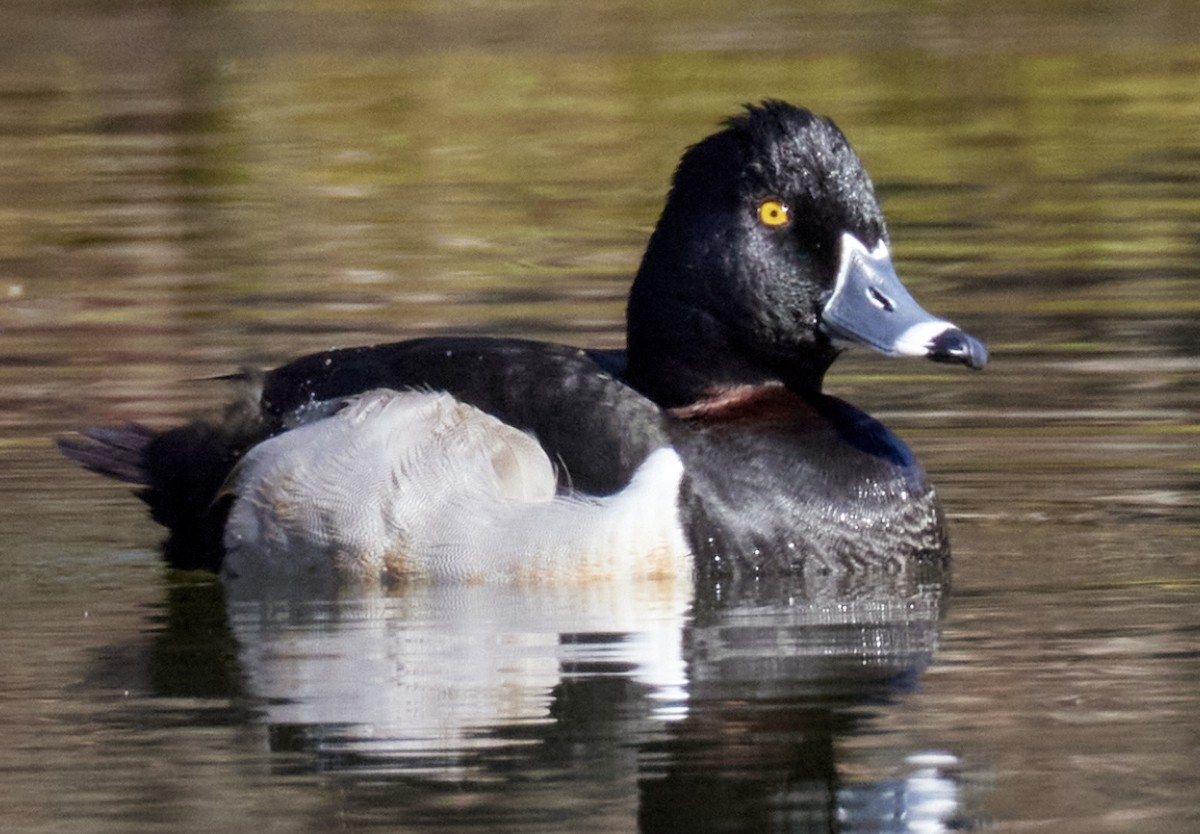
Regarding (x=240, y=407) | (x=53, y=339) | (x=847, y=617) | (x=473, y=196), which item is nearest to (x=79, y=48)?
(x=473, y=196)

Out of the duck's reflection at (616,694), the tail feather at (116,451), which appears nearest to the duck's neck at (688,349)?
the duck's reflection at (616,694)

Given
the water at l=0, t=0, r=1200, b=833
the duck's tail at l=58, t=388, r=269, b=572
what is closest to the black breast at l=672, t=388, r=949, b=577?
the water at l=0, t=0, r=1200, b=833

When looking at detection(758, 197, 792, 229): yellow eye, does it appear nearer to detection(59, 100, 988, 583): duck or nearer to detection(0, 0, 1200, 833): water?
detection(59, 100, 988, 583): duck

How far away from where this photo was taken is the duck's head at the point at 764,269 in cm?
703

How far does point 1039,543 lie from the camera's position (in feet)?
24.6

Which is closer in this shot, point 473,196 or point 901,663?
Answer: point 901,663

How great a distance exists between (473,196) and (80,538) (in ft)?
22.7

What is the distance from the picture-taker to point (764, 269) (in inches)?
280

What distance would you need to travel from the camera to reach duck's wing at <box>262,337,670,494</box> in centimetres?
690

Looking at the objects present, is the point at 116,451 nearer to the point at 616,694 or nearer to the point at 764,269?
the point at 764,269

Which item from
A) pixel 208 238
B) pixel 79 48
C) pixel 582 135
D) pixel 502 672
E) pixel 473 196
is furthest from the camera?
pixel 79 48

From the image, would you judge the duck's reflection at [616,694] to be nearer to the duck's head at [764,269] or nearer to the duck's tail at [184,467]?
the duck's tail at [184,467]

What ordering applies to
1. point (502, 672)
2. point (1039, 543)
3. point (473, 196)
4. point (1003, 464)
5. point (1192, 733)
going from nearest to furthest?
point (1192, 733) → point (502, 672) → point (1039, 543) → point (1003, 464) → point (473, 196)

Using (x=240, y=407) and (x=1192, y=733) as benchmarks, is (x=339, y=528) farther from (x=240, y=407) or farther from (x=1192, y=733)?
(x=1192, y=733)
